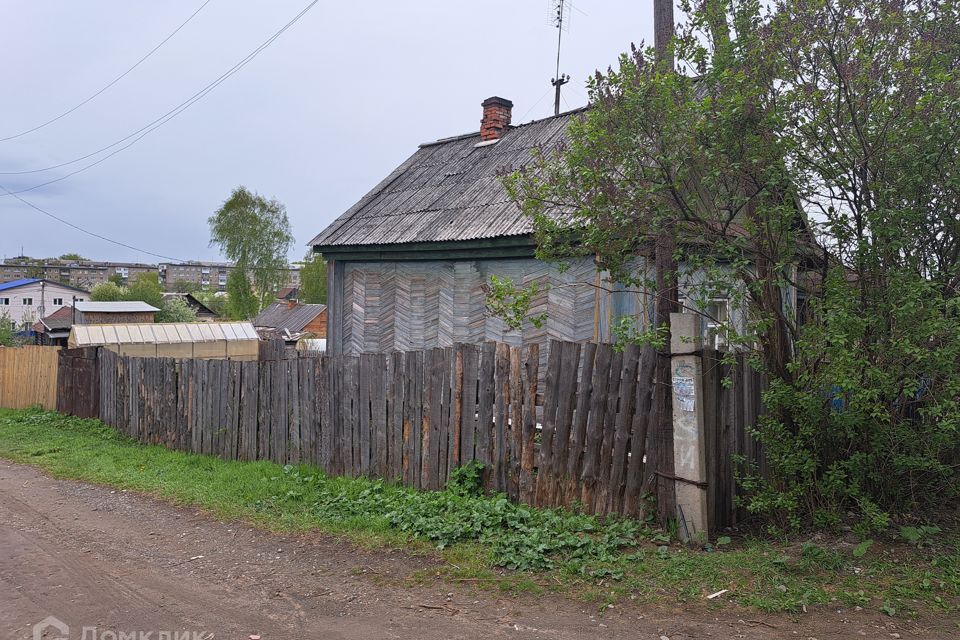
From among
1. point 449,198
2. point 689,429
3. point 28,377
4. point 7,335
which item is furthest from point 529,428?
point 7,335

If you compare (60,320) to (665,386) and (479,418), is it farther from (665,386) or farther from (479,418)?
(665,386)

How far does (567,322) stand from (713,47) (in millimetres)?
5057

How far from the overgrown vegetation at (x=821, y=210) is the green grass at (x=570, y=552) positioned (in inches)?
17.6

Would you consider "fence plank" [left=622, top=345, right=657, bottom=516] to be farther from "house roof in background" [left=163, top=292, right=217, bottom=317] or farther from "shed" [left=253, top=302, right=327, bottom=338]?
"house roof in background" [left=163, top=292, right=217, bottom=317]

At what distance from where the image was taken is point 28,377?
57.5 ft

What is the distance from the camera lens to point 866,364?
15.2 ft

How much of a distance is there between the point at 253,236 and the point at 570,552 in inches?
1657

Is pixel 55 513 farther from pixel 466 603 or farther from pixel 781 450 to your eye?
pixel 781 450

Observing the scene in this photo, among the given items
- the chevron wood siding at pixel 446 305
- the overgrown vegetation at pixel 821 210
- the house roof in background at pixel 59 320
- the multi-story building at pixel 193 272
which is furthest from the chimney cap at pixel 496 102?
the multi-story building at pixel 193 272

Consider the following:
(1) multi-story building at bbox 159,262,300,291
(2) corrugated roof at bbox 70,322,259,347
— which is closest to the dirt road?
(2) corrugated roof at bbox 70,322,259,347

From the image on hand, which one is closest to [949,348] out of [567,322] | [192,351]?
[567,322]

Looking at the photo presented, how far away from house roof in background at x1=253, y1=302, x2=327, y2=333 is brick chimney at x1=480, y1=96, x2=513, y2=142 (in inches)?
1265

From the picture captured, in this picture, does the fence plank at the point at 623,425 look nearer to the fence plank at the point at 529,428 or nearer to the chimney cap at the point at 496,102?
the fence plank at the point at 529,428

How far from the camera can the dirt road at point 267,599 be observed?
4.20 metres
